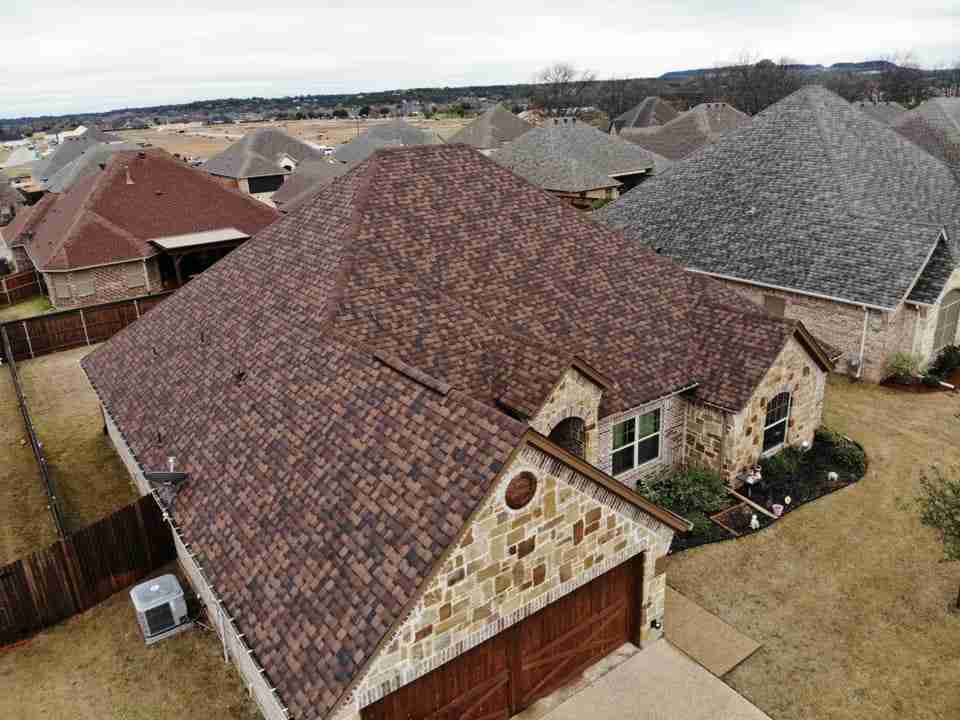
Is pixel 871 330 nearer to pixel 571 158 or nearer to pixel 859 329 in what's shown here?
pixel 859 329

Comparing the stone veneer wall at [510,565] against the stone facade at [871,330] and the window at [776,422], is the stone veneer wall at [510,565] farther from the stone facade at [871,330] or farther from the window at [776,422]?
the stone facade at [871,330]

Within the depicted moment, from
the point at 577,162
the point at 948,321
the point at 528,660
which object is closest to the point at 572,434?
the point at 528,660

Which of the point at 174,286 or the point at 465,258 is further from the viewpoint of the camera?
the point at 174,286

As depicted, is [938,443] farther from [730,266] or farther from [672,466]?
[730,266]

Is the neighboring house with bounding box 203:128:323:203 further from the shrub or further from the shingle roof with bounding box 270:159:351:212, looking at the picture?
the shrub

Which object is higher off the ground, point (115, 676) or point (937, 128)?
point (937, 128)

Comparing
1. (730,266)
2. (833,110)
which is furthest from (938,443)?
(833,110)

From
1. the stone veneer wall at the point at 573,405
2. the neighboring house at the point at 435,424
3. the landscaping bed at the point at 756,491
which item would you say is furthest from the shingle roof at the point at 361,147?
the stone veneer wall at the point at 573,405
